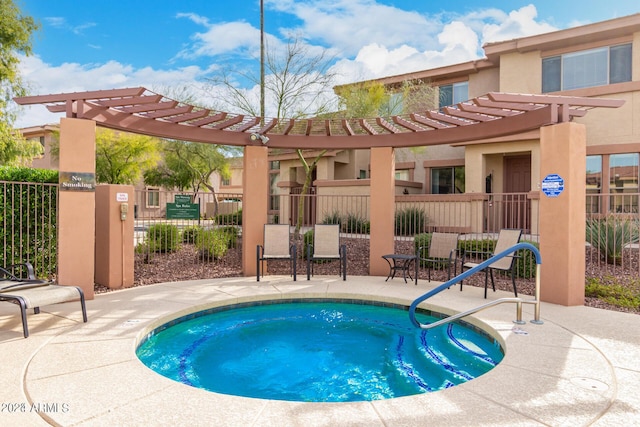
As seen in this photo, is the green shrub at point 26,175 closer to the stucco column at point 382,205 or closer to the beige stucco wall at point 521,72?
the stucco column at point 382,205

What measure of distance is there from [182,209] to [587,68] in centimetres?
1379

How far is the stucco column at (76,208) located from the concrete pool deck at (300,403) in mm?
761

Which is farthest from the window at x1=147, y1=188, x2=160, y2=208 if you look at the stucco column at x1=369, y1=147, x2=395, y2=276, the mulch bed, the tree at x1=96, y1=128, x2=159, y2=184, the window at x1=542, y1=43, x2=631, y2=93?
the window at x1=542, y1=43, x2=631, y2=93

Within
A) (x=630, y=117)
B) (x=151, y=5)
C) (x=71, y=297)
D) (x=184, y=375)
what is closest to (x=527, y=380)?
(x=184, y=375)

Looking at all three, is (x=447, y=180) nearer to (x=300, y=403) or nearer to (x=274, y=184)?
(x=274, y=184)

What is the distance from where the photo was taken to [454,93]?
16703 millimetres

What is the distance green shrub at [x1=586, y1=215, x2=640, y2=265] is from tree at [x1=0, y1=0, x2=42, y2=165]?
1778 cm

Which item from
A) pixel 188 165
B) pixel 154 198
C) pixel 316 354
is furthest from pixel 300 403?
pixel 154 198

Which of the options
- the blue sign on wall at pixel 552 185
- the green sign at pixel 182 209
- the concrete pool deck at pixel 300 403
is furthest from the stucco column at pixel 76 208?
the blue sign on wall at pixel 552 185

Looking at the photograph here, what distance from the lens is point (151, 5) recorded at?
54.7 feet

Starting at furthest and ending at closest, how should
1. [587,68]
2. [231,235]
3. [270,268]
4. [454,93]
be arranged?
[454,93], [587,68], [231,235], [270,268]

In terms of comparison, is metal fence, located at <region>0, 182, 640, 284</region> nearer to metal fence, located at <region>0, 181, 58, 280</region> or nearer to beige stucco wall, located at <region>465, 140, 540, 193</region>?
metal fence, located at <region>0, 181, 58, 280</region>

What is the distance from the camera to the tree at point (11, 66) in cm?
1318

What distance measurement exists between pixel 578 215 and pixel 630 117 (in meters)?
9.00
